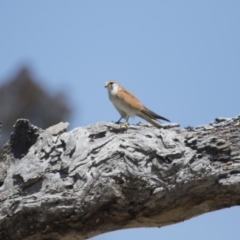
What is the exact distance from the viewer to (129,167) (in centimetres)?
759

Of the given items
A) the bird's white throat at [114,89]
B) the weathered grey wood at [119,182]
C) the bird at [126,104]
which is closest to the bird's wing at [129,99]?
the bird at [126,104]

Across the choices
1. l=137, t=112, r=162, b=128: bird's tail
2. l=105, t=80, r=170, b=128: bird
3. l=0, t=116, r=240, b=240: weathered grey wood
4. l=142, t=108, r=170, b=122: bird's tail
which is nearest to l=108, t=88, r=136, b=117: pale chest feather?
l=105, t=80, r=170, b=128: bird

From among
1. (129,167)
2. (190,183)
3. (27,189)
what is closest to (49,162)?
(27,189)

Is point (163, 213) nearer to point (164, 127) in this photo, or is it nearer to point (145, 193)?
point (145, 193)

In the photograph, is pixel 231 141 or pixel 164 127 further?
pixel 164 127

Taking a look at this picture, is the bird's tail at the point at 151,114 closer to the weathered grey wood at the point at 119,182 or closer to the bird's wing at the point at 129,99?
the bird's wing at the point at 129,99

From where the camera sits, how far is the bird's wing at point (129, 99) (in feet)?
33.1

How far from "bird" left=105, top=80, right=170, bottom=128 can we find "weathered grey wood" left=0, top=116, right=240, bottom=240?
163 centimetres

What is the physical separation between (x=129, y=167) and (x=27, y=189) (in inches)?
40.3

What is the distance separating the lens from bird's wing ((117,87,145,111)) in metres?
10.1

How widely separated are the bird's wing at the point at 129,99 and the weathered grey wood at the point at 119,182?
1954 millimetres

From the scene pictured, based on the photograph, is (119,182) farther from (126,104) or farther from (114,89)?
(114,89)

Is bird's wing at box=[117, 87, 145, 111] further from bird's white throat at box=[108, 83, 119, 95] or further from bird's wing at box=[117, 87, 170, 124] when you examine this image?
bird's white throat at box=[108, 83, 119, 95]

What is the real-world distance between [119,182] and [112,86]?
343 cm
